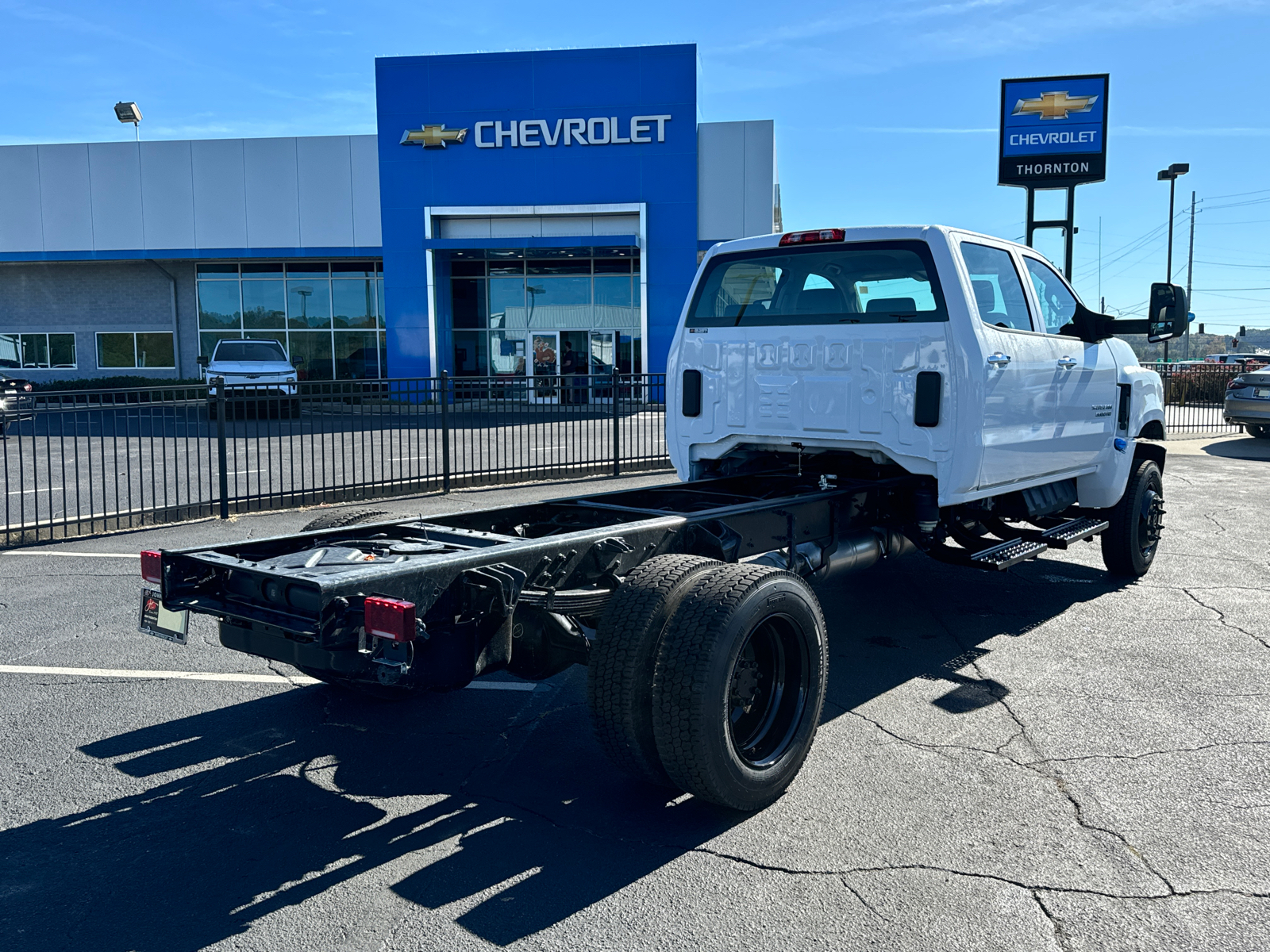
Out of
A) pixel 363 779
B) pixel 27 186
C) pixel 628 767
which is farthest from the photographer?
pixel 27 186

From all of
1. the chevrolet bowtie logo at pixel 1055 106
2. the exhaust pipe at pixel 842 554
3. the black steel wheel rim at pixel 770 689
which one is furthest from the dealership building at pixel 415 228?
the black steel wheel rim at pixel 770 689

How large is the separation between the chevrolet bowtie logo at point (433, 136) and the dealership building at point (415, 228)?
5cm

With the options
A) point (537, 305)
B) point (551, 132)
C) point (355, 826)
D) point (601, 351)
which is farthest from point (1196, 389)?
point (355, 826)

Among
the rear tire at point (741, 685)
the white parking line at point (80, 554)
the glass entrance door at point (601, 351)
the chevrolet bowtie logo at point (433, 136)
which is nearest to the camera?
the rear tire at point (741, 685)

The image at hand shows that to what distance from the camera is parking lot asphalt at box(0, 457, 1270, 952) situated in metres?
3.08

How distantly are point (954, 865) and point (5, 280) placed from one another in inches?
1620

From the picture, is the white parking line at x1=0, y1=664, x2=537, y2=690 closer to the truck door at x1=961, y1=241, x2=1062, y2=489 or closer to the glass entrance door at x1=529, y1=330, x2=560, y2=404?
the truck door at x1=961, y1=241, x2=1062, y2=489

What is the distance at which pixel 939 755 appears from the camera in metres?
4.38

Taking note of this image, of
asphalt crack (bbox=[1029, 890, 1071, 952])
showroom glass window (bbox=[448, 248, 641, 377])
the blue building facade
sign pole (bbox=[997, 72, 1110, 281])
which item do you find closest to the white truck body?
asphalt crack (bbox=[1029, 890, 1071, 952])

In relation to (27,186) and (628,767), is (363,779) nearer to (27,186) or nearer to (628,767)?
(628,767)

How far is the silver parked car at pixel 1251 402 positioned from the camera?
18.5 metres

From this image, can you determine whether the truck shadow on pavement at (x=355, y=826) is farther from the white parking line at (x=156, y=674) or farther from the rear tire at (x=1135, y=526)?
the rear tire at (x=1135, y=526)

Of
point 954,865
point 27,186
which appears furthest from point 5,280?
point 954,865

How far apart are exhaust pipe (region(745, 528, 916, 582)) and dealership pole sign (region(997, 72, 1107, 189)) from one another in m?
19.6
